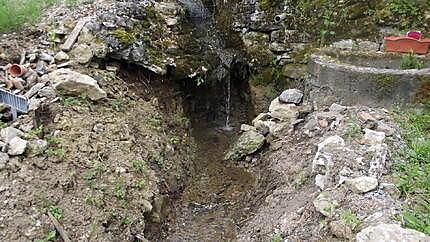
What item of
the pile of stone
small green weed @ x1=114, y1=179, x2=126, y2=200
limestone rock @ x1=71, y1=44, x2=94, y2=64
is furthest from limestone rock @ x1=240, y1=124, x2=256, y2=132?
small green weed @ x1=114, y1=179, x2=126, y2=200

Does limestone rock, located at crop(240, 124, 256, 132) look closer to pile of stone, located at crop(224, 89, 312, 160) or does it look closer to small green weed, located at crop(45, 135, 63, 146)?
pile of stone, located at crop(224, 89, 312, 160)

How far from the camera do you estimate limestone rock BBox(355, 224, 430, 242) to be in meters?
3.13

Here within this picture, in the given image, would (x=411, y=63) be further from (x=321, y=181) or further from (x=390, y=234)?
(x=390, y=234)

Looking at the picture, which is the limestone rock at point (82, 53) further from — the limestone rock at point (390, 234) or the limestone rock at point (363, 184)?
the limestone rock at point (390, 234)

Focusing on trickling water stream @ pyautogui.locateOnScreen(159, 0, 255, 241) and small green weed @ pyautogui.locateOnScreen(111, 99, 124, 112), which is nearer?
trickling water stream @ pyautogui.locateOnScreen(159, 0, 255, 241)

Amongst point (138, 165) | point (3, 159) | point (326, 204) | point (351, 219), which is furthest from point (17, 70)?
point (351, 219)

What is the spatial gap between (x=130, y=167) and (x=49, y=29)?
2.47 m

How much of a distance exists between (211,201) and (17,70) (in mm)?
2665

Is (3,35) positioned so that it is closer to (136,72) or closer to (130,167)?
(136,72)

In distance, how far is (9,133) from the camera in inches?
171

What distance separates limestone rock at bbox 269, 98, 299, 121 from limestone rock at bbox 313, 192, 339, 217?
2280 mm

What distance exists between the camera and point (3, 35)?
584cm

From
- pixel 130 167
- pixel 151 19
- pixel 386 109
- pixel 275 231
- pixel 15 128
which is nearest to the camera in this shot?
pixel 275 231

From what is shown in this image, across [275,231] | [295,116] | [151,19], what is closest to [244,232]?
[275,231]
